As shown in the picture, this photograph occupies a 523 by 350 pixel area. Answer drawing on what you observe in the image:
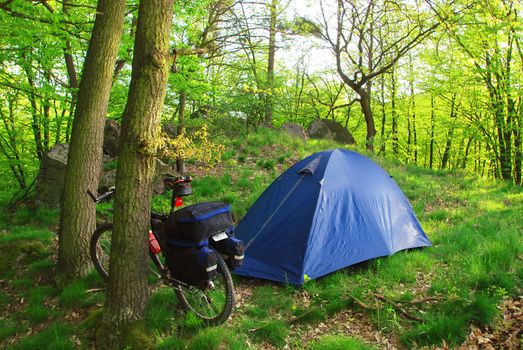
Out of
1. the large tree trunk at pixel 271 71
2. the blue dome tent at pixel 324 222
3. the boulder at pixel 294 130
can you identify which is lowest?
the blue dome tent at pixel 324 222

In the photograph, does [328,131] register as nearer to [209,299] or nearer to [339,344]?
[209,299]

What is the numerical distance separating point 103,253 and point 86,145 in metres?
1.49

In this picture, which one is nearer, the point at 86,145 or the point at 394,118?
the point at 86,145

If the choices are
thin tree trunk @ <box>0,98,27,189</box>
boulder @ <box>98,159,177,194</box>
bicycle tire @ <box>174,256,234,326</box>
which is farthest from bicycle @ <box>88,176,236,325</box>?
thin tree trunk @ <box>0,98,27,189</box>

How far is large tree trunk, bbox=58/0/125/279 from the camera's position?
4715 mm

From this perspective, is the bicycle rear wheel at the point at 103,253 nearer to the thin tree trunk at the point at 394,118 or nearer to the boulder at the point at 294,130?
the boulder at the point at 294,130

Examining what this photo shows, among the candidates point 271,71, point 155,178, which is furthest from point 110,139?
point 271,71

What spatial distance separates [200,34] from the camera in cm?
994

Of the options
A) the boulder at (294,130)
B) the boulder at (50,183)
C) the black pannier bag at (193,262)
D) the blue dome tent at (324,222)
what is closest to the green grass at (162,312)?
the black pannier bag at (193,262)

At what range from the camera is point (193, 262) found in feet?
11.2

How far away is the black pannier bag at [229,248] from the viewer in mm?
3607

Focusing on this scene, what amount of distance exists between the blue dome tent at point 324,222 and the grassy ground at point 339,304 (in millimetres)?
197

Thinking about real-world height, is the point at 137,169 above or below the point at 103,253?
above

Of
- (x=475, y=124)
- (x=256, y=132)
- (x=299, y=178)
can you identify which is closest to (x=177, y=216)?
(x=299, y=178)
